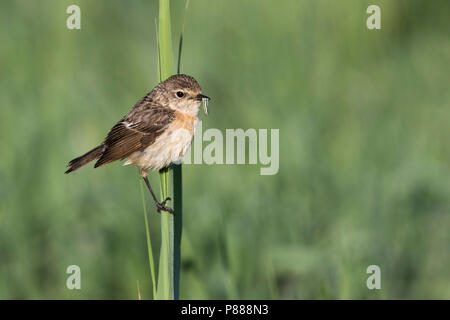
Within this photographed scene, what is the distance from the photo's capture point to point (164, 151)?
409 cm

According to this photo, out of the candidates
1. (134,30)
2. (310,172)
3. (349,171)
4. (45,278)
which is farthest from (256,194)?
(134,30)

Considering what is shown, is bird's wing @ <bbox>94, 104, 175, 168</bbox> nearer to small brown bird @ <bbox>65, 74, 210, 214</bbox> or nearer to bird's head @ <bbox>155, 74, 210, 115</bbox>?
small brown bird @ <bbox>65, 74, 210, 214</bbox>

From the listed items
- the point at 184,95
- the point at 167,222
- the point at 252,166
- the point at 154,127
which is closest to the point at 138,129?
the point at 154,127

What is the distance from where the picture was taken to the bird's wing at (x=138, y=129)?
4406 mm

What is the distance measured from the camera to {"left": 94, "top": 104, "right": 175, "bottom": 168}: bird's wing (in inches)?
173

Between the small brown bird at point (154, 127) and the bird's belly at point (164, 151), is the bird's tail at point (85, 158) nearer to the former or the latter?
the small brown bird at point (154, 127)

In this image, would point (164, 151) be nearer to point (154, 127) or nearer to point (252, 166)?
point (154, 127)

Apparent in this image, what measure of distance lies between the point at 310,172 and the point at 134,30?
4176mm

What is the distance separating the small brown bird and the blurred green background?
3.47ft

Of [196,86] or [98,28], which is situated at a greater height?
[98,28]

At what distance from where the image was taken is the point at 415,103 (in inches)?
320

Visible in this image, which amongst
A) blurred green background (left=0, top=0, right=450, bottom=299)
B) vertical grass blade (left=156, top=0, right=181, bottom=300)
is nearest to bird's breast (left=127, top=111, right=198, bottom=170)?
vertical grass blade (left=156, top=0, right=181, bottom=300)

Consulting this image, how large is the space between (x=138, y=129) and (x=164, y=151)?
1.64 feet
